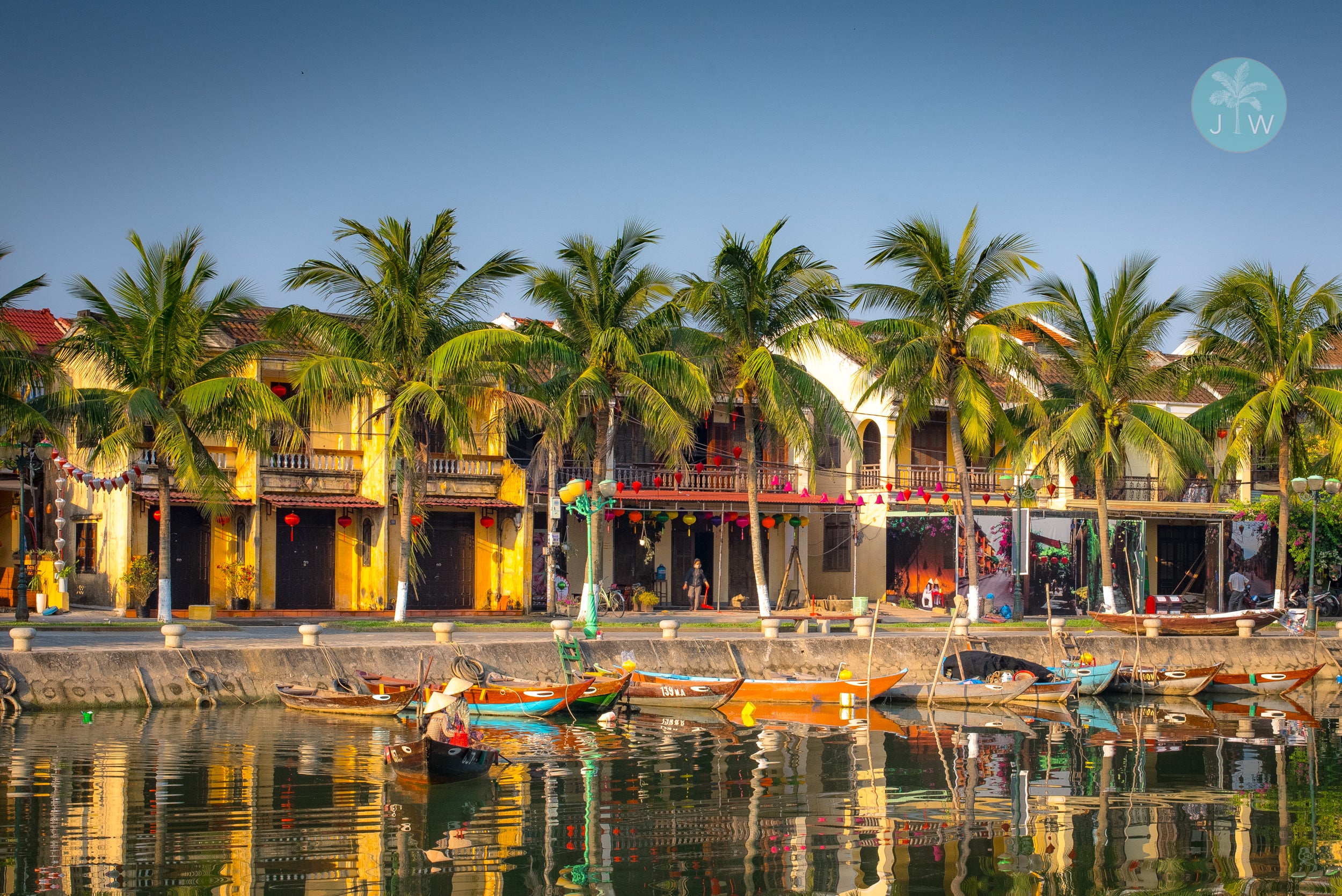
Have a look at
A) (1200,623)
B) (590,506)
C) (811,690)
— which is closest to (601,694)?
(811,690)

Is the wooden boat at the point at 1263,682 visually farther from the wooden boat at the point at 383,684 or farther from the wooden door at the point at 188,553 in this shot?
the wooden door at the point at 188,553

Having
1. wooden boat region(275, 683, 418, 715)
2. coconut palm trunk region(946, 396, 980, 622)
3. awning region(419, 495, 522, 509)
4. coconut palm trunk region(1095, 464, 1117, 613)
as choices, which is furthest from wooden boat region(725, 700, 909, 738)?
awning region(419, 495, 522, 509)

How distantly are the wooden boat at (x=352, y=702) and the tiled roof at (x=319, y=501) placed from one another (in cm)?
1075

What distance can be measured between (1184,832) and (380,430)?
75.6 feet

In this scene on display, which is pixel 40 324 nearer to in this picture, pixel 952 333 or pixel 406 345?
pixel 406 345

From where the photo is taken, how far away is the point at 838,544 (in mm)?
39250

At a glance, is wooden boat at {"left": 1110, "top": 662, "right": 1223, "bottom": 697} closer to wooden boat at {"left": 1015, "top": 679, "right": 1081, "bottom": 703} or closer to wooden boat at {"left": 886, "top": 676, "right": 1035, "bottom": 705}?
wooden boat at {"left": 1015, "top": 679, "right": 1081, "bottom": 703}

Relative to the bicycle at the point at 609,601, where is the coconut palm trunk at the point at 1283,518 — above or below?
above

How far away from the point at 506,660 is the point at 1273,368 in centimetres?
2144

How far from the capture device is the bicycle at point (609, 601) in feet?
110

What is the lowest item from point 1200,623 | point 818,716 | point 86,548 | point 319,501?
point 818,716

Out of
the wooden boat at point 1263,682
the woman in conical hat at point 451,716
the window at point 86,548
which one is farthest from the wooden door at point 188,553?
the wooden boat at point 1263,682

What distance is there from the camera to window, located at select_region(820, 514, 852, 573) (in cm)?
3891

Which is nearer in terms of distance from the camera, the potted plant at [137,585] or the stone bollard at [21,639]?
the stone bollard at [21,639]
